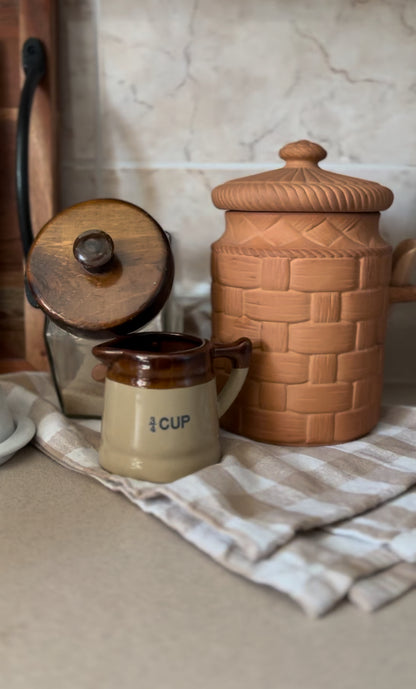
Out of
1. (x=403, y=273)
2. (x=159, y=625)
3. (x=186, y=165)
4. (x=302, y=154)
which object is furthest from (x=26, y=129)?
(x=159, y=625)

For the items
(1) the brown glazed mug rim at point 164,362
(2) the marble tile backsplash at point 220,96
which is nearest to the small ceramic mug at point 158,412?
(1) the brown glazed mug rim at point 164,362

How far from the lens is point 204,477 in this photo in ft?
1.94

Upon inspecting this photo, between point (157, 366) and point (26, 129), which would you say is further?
point (26, 129)

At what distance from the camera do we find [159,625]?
1.43 feet

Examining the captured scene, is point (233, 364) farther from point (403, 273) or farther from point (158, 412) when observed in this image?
point (403, 273)

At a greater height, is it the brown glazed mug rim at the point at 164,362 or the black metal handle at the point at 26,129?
the black metal handle at the point at 26,129

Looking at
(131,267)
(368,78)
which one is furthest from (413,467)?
(368,78)

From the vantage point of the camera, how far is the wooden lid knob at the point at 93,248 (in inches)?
24.5

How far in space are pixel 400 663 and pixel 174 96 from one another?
786 mm

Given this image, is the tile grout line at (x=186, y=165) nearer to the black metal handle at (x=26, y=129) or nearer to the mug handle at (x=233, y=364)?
the black metal handle at (x=26, y=129)

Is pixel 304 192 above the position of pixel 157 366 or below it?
above

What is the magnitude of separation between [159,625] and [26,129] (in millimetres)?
646

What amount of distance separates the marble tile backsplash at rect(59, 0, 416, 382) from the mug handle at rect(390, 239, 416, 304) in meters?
0.21

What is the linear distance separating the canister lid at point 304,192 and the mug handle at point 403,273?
0.08 metres
